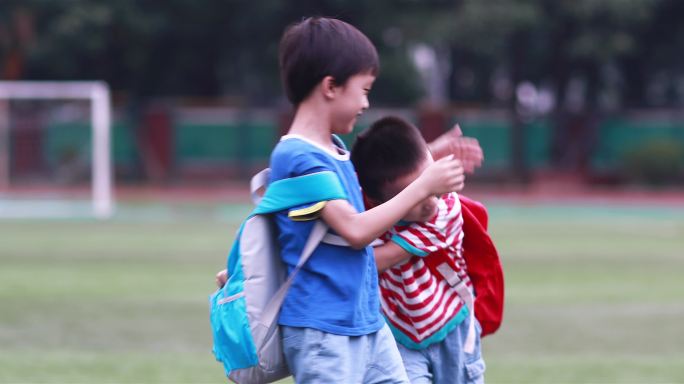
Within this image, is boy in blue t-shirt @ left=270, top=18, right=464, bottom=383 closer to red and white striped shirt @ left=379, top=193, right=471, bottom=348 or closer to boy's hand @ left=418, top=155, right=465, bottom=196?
boy's hand @ left=418, top=155, right=465, bottom=196

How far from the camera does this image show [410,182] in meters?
3.90

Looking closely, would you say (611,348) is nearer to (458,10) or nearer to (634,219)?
(634,219)

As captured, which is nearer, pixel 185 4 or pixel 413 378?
pixel 413 378

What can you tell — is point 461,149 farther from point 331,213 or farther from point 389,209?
point 331,213

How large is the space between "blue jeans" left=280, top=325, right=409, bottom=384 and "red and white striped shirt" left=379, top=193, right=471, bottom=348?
43 cm

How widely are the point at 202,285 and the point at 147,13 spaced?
74.4 ft

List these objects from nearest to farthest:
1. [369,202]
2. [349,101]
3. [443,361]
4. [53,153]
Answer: [349,101] < [369,202] < [443,361] < [53,153]

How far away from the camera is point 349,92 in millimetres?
3602

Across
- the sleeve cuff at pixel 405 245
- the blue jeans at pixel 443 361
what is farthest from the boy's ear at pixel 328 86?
the blue jeans at pixel 443 361

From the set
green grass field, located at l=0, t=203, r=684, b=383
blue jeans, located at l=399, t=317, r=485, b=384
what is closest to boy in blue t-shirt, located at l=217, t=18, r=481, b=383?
blue jeans, located at l=399, t=317, r=485, b=384

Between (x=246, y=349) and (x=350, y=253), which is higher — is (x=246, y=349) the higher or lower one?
the lower one

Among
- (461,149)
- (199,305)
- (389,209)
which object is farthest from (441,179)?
(199,305)

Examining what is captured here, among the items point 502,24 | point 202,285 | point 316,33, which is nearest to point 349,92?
point 316,33

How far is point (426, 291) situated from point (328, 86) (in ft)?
2.87
